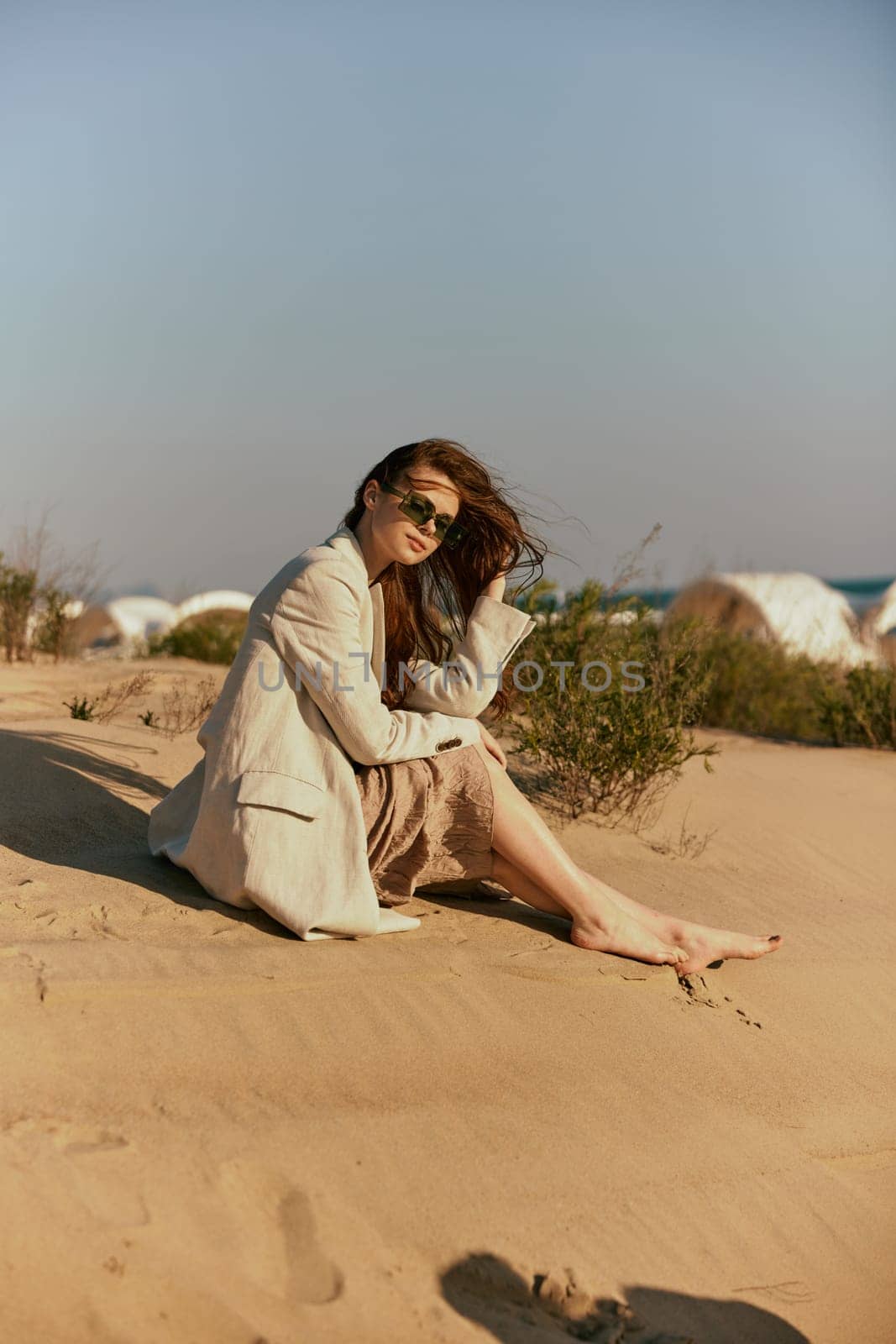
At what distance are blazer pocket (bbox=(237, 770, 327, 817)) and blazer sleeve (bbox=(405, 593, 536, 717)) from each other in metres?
0.50

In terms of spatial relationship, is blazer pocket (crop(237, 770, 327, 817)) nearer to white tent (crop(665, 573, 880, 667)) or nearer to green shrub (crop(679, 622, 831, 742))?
green shrub (crop(679, 622, 831, 742))

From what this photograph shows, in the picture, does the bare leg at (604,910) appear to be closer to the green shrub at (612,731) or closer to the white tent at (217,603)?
the green shrub at (612,731)

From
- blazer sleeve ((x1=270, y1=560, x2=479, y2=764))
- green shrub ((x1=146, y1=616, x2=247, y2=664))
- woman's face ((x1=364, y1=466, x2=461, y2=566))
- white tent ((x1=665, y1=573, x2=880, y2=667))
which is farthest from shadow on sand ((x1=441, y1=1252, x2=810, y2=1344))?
white tent ((x1=665, y1=573, x2=880, y2=667))

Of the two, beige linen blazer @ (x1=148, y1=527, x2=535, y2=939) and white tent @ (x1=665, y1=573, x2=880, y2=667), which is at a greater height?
beige linen blazer @ (x1=148, y1=527, x2=535, y2=939)

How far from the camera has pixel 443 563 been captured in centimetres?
409

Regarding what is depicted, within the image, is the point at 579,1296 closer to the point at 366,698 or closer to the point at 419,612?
the point at 366,698

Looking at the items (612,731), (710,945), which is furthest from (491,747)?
(612,731)

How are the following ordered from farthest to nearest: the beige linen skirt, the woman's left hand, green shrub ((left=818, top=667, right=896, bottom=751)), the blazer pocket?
1. green shrub ((left=818, top=667, right=896, bottom=751))
2. the woman's left hand
3. the beige linen skirt
4. the blazer pocket

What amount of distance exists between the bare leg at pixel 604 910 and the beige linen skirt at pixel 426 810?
0.05 meters

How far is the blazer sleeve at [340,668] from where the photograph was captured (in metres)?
3.40

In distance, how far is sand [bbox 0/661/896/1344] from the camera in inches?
88.7

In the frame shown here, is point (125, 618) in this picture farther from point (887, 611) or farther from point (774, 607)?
point (887, 611)

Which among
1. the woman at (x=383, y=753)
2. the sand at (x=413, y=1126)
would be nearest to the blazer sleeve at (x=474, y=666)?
the woman at (x=383, y=753)

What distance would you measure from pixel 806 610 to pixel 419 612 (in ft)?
38.6
